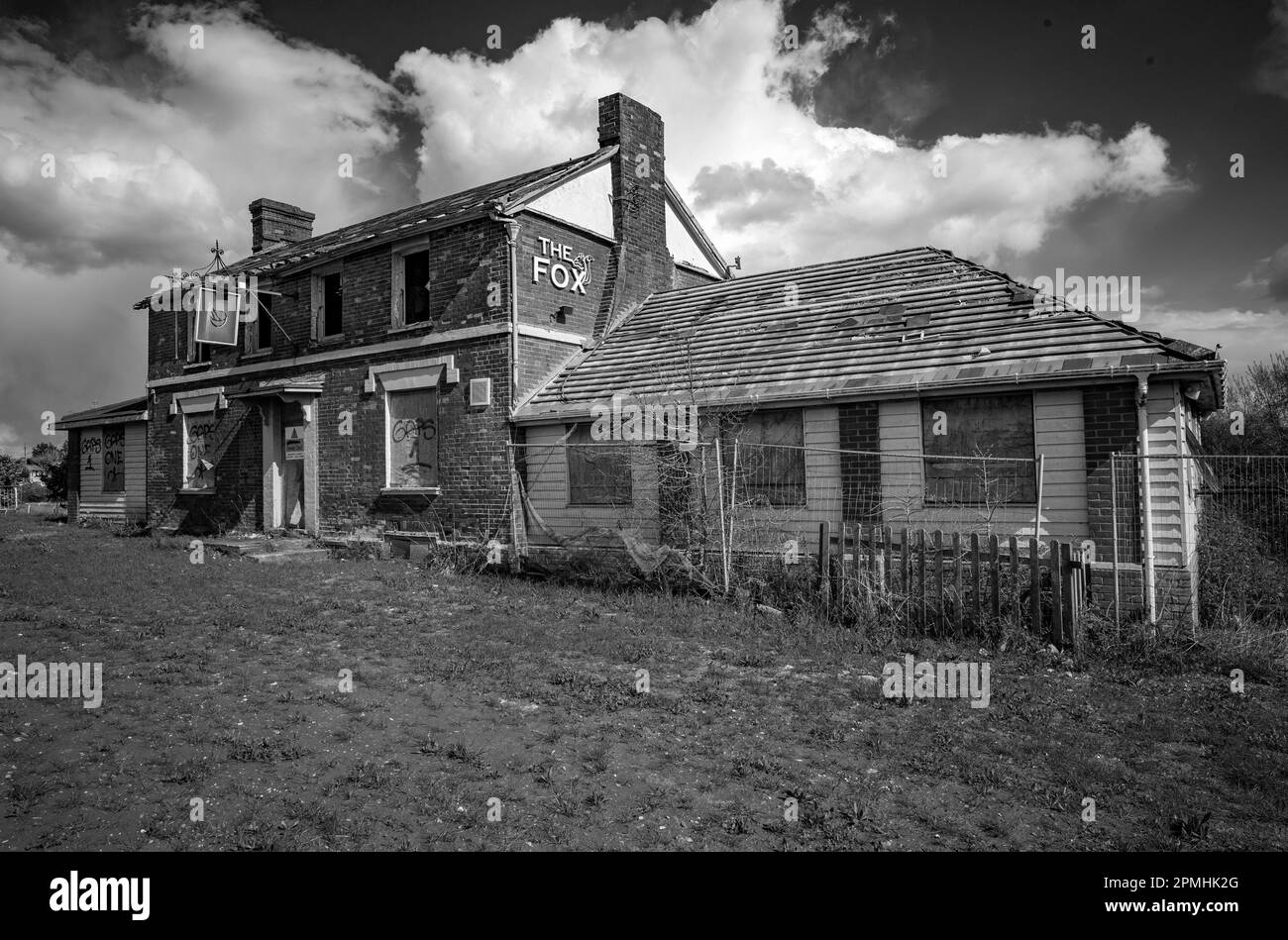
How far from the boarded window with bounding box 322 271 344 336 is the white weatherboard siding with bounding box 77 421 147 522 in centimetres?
921

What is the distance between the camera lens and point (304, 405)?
17.4m

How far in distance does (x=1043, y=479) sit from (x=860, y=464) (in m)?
2.35

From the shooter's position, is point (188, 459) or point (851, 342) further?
point (188, 459)

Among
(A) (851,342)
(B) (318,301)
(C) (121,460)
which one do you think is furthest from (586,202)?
(C) (121,460)

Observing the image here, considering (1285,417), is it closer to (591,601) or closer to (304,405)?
(591,601)

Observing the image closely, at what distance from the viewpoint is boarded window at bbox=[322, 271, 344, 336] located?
58.3 feet

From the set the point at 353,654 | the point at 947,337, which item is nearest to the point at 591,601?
the point at 353,654

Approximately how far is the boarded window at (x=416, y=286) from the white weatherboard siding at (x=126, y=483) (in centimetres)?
1196

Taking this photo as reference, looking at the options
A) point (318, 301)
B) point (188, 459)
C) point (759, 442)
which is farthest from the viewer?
point (188, 459)

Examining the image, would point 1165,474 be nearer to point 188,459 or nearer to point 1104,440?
point 1104,440

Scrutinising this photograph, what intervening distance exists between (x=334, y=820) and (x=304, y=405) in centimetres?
1484

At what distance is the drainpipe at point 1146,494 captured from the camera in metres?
8.41

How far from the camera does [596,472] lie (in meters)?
13.6
